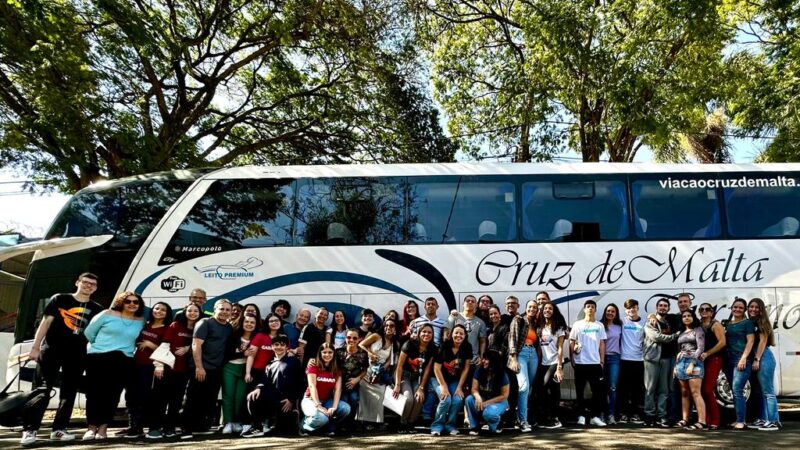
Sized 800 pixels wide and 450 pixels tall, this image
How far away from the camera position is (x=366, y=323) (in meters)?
7.39

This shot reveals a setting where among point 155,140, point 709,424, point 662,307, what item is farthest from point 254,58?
point 709,424

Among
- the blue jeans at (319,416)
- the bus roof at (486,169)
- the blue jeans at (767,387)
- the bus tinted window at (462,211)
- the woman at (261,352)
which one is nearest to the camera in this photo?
the blue jeans at (319,416)

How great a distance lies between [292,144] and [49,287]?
7.85 meters

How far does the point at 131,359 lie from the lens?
6766 mm

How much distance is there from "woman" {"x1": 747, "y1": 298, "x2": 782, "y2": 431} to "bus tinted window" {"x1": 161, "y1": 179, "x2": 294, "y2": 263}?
233 inches

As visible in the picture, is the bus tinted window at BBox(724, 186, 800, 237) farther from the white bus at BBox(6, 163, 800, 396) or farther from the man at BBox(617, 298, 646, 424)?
the man at BBox(617, 298, 646, 424)

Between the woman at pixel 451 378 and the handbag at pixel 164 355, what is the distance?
Answer: 310cm

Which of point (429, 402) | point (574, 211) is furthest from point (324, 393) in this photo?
point (574, 211)

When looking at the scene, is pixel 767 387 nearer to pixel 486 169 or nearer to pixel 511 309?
pixel 511 309

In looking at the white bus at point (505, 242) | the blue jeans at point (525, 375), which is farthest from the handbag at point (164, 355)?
the blue jeans at point (525, 375)

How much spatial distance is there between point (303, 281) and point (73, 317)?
2758 mm

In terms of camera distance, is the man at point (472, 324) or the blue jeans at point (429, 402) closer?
the blue jeans at point (429, 402)

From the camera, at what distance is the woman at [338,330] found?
7.56 m

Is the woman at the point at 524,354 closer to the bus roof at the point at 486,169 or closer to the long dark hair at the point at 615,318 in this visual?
the long dark hair at the point at 615,318
